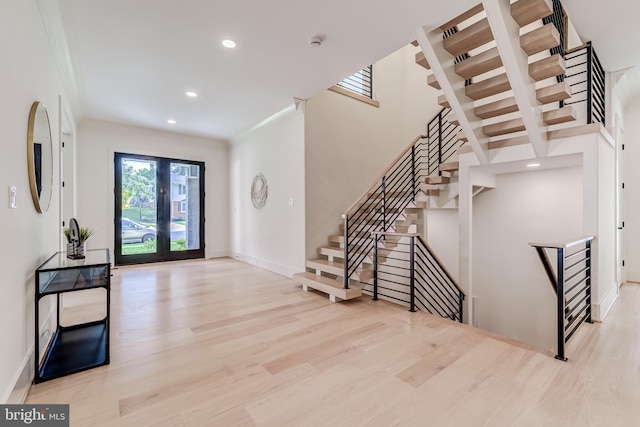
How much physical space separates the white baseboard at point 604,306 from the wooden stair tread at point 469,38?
2.83 m

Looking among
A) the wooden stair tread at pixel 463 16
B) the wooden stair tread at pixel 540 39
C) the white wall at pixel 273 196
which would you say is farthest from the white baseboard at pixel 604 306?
the white wall at pixel 273 196

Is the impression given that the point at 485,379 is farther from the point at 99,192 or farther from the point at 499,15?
the point at 99,192

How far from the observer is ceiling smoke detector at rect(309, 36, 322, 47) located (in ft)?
9.21

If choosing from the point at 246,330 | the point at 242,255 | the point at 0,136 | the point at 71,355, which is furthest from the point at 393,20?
the point at 242,255

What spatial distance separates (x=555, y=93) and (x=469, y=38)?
958 millimetres

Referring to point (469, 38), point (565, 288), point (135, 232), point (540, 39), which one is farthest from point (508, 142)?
point (135, 232)

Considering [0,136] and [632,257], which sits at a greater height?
[0,136]

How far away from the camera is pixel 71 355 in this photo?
2250 mm

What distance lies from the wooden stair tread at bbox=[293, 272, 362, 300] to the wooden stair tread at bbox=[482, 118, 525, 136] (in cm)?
243

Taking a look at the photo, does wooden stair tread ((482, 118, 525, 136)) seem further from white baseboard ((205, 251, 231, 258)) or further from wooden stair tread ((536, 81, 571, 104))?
white baseboard ((205, 251, 231, 258))

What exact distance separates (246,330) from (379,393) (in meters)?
1.41

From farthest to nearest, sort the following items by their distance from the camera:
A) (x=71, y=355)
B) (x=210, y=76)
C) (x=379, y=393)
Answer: (x=210, y=76)
(x=71, y=355)
(x=379, y=393)

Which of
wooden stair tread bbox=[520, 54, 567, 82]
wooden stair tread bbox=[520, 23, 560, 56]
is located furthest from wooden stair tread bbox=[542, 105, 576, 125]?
wooden stair tread bbox=[520, 23, 560, 56]

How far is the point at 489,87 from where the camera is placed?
2982 millimetres
